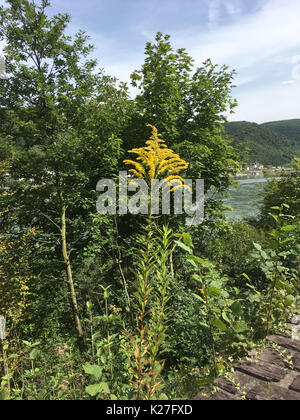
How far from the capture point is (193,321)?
13.0 ft

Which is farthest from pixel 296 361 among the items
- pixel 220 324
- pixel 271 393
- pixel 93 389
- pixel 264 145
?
pixel 264 145

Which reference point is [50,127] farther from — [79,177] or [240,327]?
[240,327]

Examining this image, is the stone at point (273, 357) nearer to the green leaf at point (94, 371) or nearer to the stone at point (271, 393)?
the stone at point (271, 393)

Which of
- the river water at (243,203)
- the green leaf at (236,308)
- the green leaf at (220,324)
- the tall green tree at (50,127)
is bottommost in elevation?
the river water at (243,203)

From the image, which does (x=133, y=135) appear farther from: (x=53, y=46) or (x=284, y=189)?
(x=284, y=189)

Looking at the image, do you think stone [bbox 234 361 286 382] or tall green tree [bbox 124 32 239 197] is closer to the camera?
stone [bbox 234 361 286 382]

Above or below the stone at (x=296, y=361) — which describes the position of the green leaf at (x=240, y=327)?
above

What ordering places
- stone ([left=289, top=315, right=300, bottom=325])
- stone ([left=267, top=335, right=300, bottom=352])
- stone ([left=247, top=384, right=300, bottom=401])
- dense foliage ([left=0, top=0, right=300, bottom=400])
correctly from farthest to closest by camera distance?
dense foliage ([left=0, top=0, right=300, bottom=400])
stone ([left=289, top=315, right=300, bottom=325])
stone ([left=267, top=335, right=300, bottom=352])
stone ([left=247, top=384, right=300, bottom=401])

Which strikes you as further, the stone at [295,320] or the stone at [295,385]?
the stone at [295,320]

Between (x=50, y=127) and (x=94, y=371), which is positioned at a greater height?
(x=50, y=127)

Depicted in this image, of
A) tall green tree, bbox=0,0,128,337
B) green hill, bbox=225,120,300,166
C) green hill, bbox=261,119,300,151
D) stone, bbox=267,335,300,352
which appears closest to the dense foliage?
tall green tree, bbox=0,0,128,337

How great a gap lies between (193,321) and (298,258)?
1.89m

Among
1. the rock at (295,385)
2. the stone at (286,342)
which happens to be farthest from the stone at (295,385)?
the stone at (286,342)

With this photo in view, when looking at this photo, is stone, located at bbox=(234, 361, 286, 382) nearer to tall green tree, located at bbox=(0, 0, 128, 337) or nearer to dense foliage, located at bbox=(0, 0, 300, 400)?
dense foliage, located at bbox=(0, 0, 300, 400)
